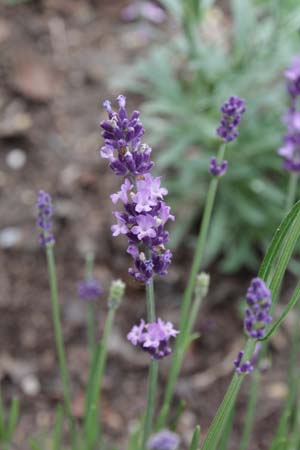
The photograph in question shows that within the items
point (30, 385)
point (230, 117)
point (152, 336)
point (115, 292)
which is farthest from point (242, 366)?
point (30, 385)

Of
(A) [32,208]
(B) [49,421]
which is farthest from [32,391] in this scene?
(A) [32,208]

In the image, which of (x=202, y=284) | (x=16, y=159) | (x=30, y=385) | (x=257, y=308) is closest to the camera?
(x=257, y=308)

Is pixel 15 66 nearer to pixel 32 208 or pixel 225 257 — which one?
pixel 32 208

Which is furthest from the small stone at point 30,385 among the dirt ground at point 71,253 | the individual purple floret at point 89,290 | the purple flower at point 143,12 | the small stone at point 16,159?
the purple flower at point 143,12

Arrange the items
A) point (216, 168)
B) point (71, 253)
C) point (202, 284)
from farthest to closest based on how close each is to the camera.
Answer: point (71, 253) < point (202, 284) < point (216, 168)

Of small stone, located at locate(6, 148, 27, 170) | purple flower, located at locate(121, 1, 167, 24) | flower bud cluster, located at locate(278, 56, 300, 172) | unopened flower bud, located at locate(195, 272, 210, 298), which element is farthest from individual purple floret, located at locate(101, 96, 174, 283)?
purple flower, located at locate(121, 1, 167, 24)

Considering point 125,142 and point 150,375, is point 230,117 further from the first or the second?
point 150,375

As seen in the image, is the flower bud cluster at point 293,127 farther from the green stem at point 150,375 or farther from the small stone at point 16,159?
the small stone at point 16,159
